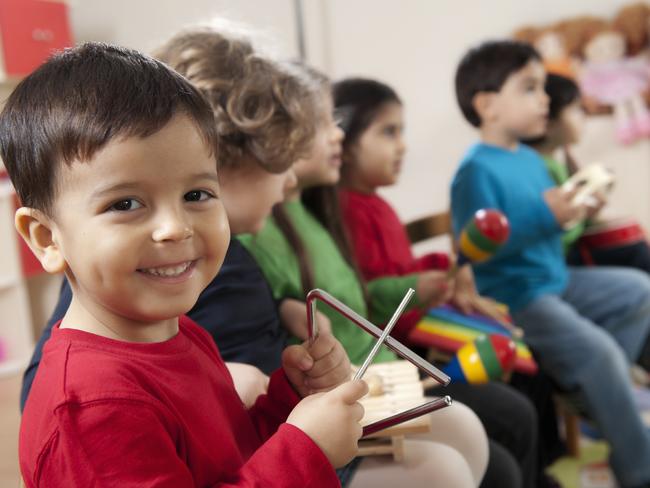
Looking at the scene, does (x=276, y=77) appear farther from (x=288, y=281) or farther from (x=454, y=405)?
(x=454, y=405)

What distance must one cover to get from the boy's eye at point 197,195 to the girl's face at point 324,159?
0.60 metres

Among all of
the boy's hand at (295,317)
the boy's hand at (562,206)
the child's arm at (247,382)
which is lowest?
the boy's hand at (562,206)

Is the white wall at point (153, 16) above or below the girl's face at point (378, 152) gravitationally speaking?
above

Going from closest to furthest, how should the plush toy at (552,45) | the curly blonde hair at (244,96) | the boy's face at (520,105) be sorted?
the curly blonde hair at (244,96) < the boy's face at (520,105) < the plush toy at (552,45)

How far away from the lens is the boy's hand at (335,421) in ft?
1.81

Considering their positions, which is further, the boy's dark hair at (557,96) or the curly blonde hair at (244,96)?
the boy's dark hair at (557,96)

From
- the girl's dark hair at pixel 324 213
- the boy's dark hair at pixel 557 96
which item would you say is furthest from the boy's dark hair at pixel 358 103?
the boy's dark hair at pixel 557 96

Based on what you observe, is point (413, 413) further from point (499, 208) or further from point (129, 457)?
point (499, 208)

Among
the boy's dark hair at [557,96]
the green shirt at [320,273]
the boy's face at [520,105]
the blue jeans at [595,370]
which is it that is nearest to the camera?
the green shirt at [320,273]

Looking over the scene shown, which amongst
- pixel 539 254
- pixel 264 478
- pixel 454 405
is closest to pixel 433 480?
pixel 454 405

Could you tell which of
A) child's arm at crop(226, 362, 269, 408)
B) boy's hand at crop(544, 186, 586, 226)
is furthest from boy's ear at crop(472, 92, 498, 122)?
child's arm at crop(226, 362, 269, 408)

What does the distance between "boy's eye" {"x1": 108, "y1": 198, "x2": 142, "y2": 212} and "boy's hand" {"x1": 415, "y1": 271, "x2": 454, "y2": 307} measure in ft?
2.71

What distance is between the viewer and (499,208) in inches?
62.9

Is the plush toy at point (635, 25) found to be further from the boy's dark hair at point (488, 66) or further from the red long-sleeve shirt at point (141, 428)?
the red long-sleeve shirt at point (141, 428)
